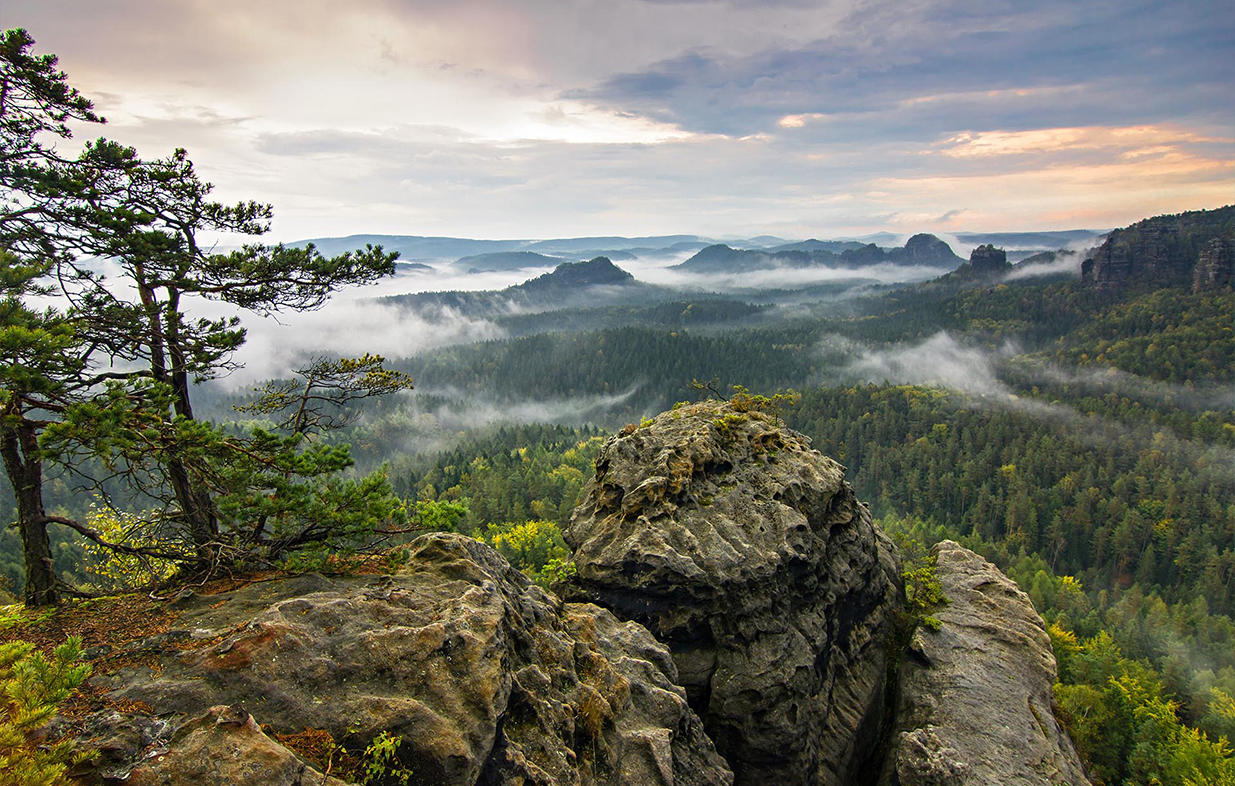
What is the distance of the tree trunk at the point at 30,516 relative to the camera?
11.6 meters

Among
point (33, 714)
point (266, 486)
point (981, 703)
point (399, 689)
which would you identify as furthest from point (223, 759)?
point (981, 703)

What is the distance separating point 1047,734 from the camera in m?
21.1

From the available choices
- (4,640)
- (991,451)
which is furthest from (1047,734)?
(991,451)

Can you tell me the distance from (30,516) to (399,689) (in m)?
9.31

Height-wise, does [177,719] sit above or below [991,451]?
above

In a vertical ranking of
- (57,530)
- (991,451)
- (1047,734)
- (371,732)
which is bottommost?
(57,530)

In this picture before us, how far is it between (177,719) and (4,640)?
4.92 meters

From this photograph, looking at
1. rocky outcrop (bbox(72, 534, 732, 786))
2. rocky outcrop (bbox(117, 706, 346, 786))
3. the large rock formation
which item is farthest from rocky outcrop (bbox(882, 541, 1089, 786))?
rocky outcrop (bbox(117, 706, 346, 786))

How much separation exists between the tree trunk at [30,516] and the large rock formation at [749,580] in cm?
1419

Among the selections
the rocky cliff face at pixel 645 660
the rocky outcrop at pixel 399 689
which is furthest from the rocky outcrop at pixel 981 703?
the rocky outcrop at pixel 399 689

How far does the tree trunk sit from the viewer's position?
11.6 metres

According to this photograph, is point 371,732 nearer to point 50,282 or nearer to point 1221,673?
point 50,282

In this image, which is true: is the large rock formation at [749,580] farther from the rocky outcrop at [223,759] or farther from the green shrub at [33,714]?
the green shrub at [33,714]

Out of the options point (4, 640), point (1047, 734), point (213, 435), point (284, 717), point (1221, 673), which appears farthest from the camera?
point (1221, 673)
